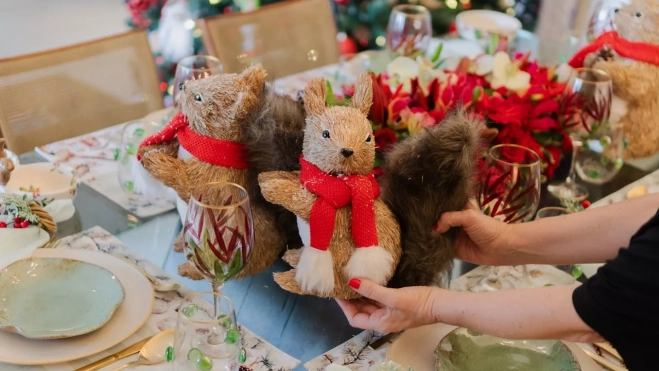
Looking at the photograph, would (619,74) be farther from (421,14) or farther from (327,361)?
(327,361)

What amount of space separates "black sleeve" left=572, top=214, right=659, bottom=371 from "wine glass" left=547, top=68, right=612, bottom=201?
2.09ft

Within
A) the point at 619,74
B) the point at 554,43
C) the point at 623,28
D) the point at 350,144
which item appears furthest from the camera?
the point at 554,43

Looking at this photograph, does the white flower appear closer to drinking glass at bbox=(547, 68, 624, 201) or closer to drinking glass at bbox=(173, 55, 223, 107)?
drinking glass at bbox=(547, 68, 624, 201)

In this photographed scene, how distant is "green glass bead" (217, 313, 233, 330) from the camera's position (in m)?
0.71

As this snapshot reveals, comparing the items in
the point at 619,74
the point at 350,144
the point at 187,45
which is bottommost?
the point at 187,45

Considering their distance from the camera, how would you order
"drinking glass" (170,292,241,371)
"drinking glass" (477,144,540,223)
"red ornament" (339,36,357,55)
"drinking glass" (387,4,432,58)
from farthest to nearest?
"red ornament" (339,36,357,55) < "drinking glass" (387,4,432,58) < "drinking glass" (477,144,540,223) < "drinking glass" (170,292,241,371)

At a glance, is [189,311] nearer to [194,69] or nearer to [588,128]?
[194,69]

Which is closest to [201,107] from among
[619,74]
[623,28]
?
[619,74]

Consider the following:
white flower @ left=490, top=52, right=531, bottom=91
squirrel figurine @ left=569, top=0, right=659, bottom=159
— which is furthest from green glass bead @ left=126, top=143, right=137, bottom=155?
squirrel figurine @ left=569, top=0, right=659, bottom=159

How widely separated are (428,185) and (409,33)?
968mm

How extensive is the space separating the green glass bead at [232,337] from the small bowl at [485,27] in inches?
57.2

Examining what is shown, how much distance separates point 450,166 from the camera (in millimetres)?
900

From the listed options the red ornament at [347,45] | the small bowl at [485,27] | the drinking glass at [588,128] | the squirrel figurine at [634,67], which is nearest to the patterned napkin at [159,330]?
the drinking glass at [588,128]

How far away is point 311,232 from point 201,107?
24 centimetres
